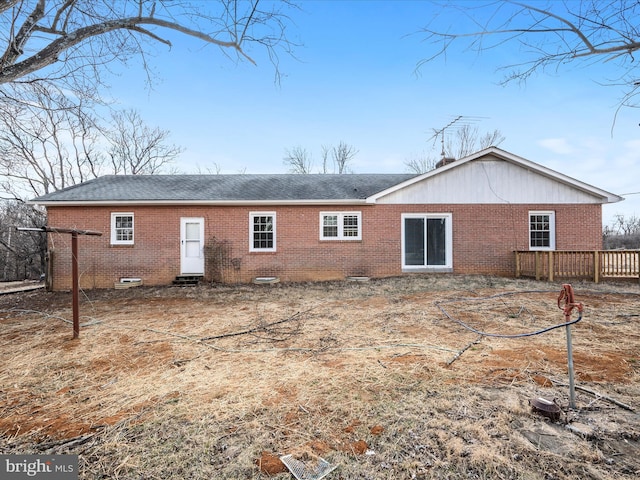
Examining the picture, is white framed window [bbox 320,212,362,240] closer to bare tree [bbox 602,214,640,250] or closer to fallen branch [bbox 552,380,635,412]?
fallen branch [bbox 552,380,635,412]

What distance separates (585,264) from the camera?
10469 millimetres

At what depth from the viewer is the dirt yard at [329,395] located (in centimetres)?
218

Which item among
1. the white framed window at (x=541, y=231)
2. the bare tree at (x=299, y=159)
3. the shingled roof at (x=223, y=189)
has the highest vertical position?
the bare tree at (x=299, y=159)

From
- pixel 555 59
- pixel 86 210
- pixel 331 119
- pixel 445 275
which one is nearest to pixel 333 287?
pixel 445 275

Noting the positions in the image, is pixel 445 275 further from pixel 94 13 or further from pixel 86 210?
pixel 86 210

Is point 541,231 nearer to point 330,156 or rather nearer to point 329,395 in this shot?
point 329,395

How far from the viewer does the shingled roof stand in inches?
434

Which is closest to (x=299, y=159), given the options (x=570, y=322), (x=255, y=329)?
(x=255, y=329)

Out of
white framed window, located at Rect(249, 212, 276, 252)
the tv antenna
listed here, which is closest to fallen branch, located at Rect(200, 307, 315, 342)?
white framed window, located at Rect(249, 212, 276, 252)

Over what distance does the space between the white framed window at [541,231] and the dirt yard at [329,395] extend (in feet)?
17.2

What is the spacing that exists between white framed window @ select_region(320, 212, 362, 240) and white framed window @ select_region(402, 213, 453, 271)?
1.86 meters

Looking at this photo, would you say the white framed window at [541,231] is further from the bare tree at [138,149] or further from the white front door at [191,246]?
the bare tree at [138,149]

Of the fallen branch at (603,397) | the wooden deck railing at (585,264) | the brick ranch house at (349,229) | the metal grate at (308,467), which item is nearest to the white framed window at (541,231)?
the brick ranch house at (349,229)

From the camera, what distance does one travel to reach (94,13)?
19.1 ft
